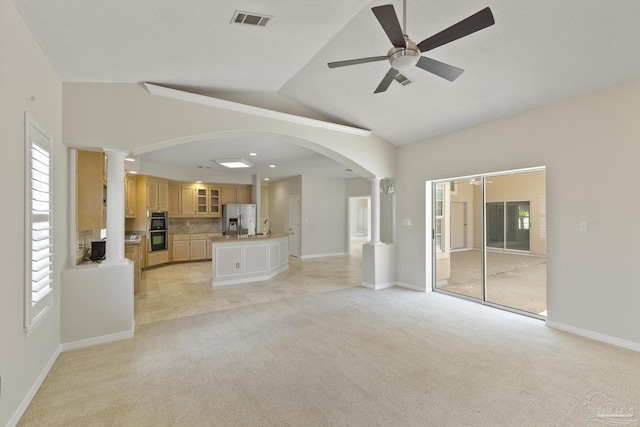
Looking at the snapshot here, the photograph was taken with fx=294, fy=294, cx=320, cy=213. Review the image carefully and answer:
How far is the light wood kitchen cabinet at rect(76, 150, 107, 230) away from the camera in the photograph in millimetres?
3396

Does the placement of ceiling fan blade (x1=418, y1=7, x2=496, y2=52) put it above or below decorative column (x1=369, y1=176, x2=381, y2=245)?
above

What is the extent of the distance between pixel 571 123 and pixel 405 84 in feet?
6.54

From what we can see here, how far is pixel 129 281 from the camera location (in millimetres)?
3424

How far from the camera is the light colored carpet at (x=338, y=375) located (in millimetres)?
2082

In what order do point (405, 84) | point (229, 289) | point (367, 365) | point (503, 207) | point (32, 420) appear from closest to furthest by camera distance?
point (32, 420) < point (367, 365) < point (405, 84) < point (229, 289) < point (503, 207)

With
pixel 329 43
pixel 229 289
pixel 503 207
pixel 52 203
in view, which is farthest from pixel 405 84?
pixel 503 207

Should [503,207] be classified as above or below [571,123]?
below

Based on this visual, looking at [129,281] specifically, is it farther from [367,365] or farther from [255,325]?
[367,365]

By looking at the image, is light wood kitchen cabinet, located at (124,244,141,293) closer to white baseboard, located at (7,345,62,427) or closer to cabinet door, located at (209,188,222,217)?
white baseboard, located at (7,345,62,427)

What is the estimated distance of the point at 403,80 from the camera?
358 centimetres

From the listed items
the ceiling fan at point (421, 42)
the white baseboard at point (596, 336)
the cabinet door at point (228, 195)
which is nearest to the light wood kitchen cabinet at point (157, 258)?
the cabinet door at point (228, 195)

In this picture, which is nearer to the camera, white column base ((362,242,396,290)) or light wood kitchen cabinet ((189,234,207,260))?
white column base ((362,242,396,290))

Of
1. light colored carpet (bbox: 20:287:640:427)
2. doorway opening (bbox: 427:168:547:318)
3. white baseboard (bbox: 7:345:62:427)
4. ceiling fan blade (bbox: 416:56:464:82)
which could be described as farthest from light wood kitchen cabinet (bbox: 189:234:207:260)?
ceiling fan blade (bbox: 416:56:464:82)

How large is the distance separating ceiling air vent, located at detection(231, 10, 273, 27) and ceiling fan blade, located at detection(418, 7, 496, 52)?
135 cm
